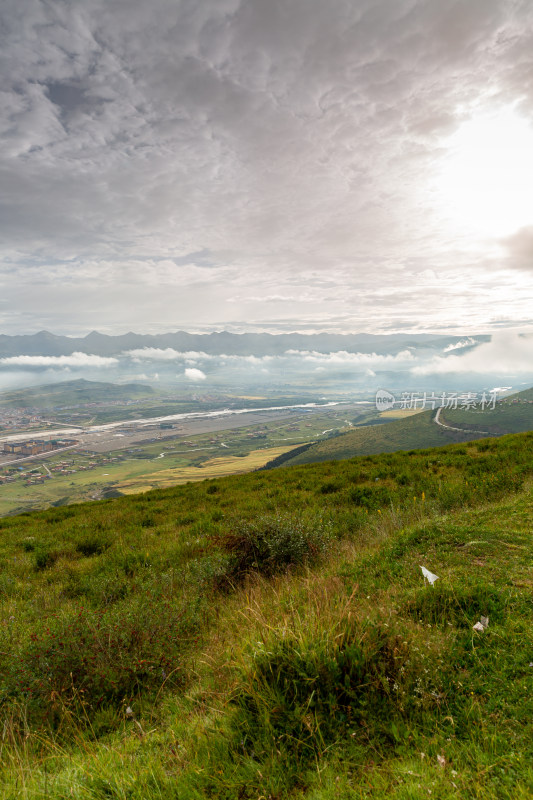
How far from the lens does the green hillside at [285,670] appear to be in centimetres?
262

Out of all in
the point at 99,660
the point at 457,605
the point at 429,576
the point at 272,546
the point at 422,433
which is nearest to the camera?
the point at 457,605

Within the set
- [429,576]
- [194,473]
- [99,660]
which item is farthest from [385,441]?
[99,660]

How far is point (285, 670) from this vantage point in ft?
10.8

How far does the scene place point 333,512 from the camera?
1013 cm

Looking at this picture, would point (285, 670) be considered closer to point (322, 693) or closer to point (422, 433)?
point (322, 693)

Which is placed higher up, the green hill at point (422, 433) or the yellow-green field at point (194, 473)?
the green hill at point (422, 433)

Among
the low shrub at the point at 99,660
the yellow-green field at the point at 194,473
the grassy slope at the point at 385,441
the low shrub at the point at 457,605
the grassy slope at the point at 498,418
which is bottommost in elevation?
the yellow-green field at the point at 194,473

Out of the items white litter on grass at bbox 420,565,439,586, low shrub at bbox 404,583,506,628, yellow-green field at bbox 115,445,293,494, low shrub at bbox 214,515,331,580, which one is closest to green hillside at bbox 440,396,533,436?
yellow-green field at bbox 115,445,293,494

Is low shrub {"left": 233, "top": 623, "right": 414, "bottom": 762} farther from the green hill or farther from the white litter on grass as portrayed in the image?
the green hill

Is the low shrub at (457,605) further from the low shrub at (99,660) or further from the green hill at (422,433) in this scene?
the green hill at (422,433)

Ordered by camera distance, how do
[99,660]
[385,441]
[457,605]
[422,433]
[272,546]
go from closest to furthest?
[457,605], [99,660], [272,546], [385,441], [422,433]

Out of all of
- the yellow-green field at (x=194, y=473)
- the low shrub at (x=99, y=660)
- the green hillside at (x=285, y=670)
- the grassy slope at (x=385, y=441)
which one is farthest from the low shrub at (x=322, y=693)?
the yellow-green field at (x=194, y=473)

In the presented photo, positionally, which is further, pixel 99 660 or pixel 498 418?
pixel 498 418

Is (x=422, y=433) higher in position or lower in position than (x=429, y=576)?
lower
